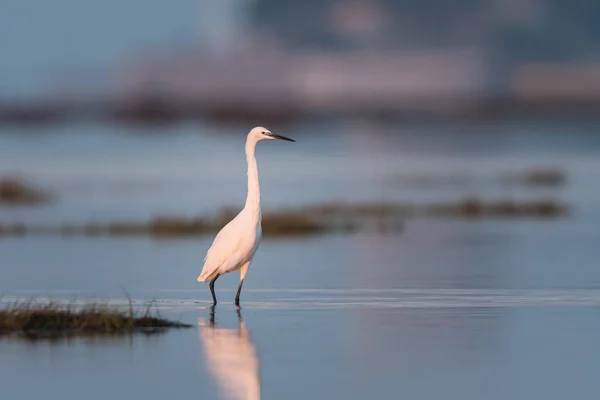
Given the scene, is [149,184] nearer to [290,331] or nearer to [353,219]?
[353,219]

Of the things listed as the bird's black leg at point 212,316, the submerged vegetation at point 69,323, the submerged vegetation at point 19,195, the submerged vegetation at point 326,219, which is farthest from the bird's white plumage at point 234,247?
the submerged vegetation at point 19,195

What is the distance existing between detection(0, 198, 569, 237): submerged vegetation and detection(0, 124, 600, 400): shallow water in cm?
59

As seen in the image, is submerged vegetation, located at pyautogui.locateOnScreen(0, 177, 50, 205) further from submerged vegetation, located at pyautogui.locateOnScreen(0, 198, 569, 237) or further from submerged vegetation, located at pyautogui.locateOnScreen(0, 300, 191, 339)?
submerged vegetation, located at pyautogui.locateOnScreen(0, 300, 191, 339)

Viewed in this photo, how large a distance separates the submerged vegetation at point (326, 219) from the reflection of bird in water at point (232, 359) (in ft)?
29.9

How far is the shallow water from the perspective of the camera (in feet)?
34.2

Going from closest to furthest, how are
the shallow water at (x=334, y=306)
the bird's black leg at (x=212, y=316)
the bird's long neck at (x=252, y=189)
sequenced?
1. the shallow water at (x=334, y=306)
2. the bird's black leg at (x=212, y=316)
3. the bird's long neck at (x=252, y=189)

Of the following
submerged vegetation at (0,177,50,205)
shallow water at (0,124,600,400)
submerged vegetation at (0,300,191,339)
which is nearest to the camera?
shallow water at (0,124,600,400)

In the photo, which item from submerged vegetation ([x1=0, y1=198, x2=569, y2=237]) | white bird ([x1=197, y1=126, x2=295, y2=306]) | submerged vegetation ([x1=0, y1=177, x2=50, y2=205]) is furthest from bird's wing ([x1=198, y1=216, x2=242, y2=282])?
submerged vegetation ([x1=0, y1=177, x2=50, y2=205])

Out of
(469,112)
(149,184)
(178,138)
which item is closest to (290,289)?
(149,184)

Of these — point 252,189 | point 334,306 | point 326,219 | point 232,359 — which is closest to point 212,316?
point 334,306

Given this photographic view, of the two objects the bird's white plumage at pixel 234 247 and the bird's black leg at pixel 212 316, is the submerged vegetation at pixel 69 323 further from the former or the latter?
the bird's white plumage at pixel 234 247

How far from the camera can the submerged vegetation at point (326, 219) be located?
22.4 metres

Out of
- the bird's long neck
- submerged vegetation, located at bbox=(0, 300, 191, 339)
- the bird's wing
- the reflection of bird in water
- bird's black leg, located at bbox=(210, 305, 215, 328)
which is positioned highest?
the bird's long neck

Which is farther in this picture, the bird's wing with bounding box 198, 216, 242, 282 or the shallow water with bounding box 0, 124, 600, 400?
the bird's wing with bounding box 198, 216, 242, 282
